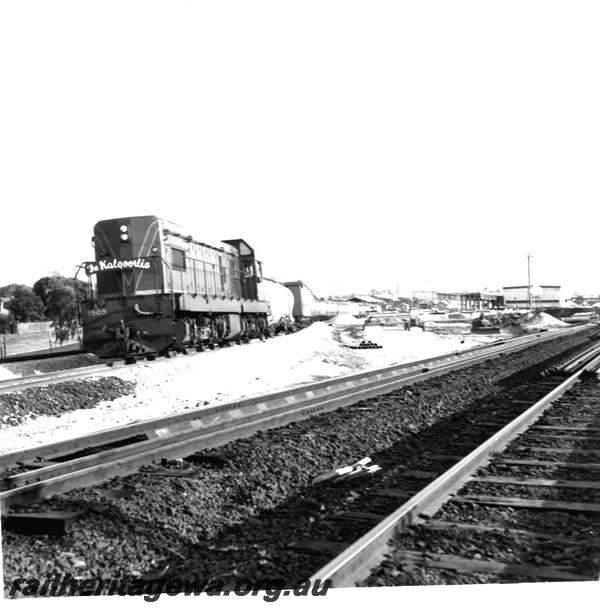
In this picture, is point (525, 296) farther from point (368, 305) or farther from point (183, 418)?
point (183, 418)

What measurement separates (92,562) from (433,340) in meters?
31.5

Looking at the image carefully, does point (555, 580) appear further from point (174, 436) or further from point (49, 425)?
point (49, 425)

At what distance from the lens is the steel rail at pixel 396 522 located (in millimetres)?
3250

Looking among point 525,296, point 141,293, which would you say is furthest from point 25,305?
point 525,296

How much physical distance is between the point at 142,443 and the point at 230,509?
232 cm

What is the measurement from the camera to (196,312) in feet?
61.9

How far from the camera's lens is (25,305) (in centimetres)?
3981

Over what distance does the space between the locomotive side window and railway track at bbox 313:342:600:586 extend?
43.2 feet

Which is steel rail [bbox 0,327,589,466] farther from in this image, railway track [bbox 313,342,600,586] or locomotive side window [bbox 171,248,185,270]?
locomotive side window [bbox 171,248,185,270]

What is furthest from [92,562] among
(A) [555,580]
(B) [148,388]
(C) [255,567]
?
(B) [148,388]

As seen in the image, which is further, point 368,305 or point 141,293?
point 368,305

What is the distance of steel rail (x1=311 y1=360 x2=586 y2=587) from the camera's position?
3250 millimetres

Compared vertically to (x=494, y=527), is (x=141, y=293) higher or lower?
higher

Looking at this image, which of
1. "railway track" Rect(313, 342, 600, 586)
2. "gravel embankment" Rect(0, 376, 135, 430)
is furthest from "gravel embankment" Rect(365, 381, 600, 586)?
"gravel embankment" Rect(0, 376, 135, 430)
